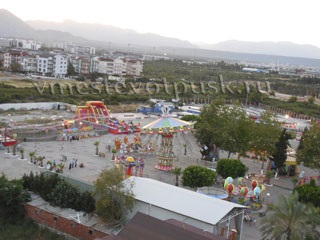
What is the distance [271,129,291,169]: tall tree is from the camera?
28172 mm

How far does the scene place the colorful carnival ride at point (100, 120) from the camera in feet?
128

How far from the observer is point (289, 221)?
14.2 meters

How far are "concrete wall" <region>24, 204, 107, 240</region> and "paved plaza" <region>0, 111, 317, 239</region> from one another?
18.8ft

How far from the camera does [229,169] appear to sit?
24.4m

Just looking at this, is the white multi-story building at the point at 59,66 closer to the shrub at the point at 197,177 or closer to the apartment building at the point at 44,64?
the apartment building at the point at 44,64

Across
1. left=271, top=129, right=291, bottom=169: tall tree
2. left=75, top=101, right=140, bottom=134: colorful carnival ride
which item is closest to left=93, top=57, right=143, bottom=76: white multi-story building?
left=75, top=101, right=140, bottom=134: colorful carnival ride

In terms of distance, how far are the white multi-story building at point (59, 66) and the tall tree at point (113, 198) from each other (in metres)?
72.4

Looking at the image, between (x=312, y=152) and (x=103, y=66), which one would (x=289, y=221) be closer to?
(x=312, y=152)

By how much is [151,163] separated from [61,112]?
23.1 m

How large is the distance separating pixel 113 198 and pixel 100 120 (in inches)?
945

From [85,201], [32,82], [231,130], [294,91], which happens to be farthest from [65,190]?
[294,91]

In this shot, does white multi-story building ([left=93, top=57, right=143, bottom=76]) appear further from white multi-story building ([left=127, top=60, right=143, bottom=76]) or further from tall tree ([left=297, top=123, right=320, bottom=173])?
tall tree ([left=297, top=123, right=320, bottom=173])

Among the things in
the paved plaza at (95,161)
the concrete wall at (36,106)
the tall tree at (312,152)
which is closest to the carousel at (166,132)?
the paved plaza at (95,161)

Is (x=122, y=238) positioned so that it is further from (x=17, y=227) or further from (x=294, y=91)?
(x=294, y=91)
